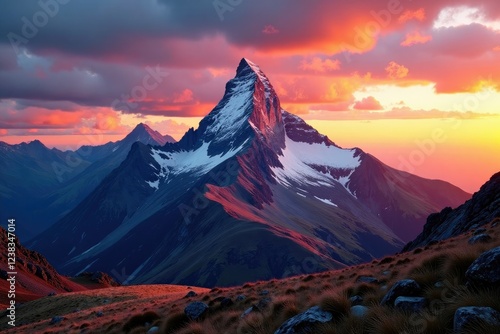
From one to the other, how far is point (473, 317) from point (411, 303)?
2.61 meters

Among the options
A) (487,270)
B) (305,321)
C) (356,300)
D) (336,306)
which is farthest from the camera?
(356,300)

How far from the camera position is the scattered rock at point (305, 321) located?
11.4 metres

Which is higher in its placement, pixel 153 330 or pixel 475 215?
pixel 475 215

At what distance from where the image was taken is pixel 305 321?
1156cm

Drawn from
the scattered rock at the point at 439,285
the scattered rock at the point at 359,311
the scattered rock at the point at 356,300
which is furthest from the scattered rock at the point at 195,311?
the scattered rock at the point at 439,285

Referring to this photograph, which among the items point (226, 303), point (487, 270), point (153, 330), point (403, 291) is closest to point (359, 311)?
point (403, 291)

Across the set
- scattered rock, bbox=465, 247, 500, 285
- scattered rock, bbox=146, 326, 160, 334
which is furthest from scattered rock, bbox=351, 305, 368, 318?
scattered rock, bbox=146, 326, 160, 334

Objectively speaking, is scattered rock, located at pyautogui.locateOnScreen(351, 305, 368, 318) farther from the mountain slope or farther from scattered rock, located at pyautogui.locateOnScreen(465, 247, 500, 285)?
the mountain slope

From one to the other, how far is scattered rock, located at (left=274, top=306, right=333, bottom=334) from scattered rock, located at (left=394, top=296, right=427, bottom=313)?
6.03ft

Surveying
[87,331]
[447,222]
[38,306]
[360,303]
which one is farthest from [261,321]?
[447,222]

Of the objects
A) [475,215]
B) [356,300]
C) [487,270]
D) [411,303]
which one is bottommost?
[356,300]

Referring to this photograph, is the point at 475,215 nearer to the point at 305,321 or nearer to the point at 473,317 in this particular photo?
the point at 305,321

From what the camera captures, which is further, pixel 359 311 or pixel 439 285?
pixel 439 285

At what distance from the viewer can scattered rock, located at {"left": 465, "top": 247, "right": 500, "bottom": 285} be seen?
10188 millimetres
